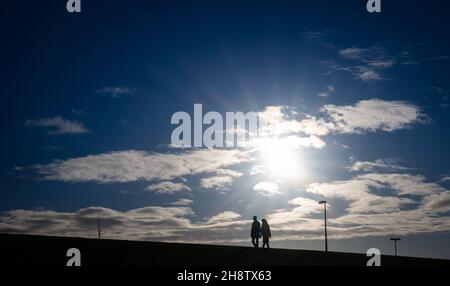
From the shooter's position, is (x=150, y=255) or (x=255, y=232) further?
(x=255, y=232)

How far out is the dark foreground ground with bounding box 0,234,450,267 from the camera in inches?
917

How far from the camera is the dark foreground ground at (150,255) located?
23281 mm

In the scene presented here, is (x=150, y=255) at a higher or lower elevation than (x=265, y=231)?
lower

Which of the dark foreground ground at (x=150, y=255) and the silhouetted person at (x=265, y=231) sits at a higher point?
the silhouetted person at (x=265, y=231)

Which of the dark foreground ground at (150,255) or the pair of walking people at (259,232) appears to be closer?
the dark foreground ground at (150,255)

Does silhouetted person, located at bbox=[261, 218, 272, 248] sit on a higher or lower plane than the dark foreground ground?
higher

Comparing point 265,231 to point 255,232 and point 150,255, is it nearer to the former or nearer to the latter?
point 255,232

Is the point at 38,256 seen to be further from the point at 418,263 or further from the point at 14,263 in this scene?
the point at 418,263

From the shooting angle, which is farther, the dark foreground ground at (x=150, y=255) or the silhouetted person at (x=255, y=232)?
the silhouetted person at (x=255, y=232)

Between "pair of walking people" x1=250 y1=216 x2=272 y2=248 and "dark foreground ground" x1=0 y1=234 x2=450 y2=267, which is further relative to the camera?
"pair of walking people" x1=250 y1=216 x2=272 y2=248

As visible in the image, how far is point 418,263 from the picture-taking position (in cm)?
3059

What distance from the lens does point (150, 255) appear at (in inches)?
1008

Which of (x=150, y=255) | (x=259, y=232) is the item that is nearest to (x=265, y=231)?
(x=259, y=232)

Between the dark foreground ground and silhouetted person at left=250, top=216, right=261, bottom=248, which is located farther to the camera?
silhouetted person at left=250, top=216, right=261, bottom=248
